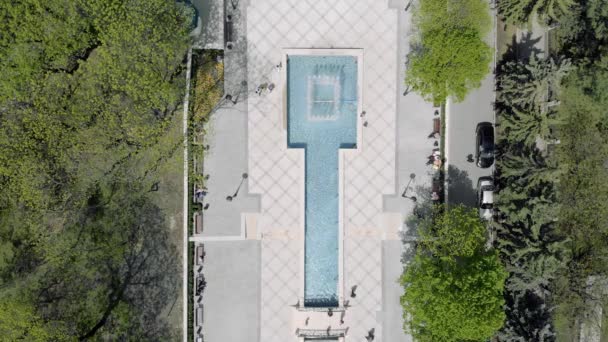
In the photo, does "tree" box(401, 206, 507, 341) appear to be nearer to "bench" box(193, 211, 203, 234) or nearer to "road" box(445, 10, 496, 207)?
"road" box(445, 10, 496, 207)

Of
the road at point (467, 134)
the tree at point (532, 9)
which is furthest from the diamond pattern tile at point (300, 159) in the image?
the tree at point (532, 9)

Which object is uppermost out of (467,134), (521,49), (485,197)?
(521,49)

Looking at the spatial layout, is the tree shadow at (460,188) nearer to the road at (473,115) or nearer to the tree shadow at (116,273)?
the road at (473,115)

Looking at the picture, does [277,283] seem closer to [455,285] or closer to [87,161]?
[455,285]

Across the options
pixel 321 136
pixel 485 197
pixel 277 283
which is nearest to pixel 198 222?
pixel 277 283

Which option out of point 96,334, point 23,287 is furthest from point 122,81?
point 96,334

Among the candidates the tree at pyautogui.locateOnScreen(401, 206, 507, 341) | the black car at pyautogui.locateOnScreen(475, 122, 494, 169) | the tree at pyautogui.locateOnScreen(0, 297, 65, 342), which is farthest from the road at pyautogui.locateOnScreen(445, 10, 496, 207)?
the tree at pyautogui.locateOnScreen(0, 297, 65, 342)
